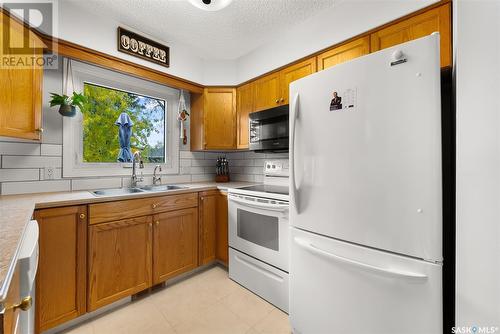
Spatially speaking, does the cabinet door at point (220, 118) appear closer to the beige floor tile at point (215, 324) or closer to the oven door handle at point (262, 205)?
the oven door handle at point (262, 205)

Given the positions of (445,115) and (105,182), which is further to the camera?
(105,182)

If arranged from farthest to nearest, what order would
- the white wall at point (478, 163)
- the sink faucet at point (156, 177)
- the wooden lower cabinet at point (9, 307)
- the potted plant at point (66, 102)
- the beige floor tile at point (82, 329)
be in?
the sink faucet at point (156, 177) → the potted plant at point (66, 102) → the beige floor tile at point (82, 329) → the white wall at point (478, 163) → the wooden lower cabinet at point (9, 307)

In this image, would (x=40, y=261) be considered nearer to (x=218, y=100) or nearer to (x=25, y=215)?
(x=25, y=215)

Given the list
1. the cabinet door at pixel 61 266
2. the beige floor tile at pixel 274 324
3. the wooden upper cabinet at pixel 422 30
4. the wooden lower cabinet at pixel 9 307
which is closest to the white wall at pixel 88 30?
the cabinet door at pixel 61 266

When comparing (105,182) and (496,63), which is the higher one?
(496,63)

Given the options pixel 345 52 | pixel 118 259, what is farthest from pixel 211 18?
pixel 118 259

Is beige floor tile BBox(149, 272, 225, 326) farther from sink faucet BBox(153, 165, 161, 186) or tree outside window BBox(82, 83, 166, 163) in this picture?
tree outside window BBox(82, 83, 166, 163)

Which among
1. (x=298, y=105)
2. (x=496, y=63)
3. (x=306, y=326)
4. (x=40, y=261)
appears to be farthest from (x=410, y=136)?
(x=40, y=261)

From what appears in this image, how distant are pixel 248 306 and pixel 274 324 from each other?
27 cm

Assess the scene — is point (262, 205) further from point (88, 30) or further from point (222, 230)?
point (88, 30)

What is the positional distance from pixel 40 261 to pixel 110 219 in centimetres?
42

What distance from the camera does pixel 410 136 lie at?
95 cm

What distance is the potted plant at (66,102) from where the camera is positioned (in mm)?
1725

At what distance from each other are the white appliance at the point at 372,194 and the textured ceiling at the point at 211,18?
40.3 inches
